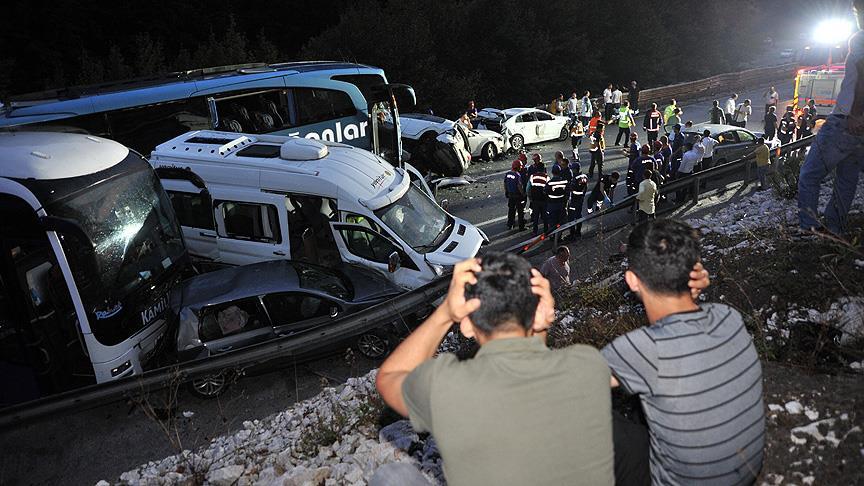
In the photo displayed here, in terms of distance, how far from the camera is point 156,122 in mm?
13672

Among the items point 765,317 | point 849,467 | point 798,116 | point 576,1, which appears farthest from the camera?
point 576,1

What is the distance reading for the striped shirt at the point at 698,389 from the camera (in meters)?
2.50

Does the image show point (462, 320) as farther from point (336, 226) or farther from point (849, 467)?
point (336, 226)

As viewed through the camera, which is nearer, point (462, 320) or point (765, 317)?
point (462, 320)

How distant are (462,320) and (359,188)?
7326 millimetres

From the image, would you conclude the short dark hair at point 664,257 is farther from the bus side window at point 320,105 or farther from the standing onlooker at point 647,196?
the bus side window at point 320,105

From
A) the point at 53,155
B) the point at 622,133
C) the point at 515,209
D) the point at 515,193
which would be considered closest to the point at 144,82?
the point at 53,155

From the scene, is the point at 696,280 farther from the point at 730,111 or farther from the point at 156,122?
the point at 730,111

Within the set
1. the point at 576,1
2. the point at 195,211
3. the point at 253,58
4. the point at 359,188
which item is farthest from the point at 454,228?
the point at 576,1

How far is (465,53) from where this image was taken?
34.1 meters

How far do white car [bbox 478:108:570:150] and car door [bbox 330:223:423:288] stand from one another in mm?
12624

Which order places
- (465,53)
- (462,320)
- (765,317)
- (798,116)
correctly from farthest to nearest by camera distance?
(465,53), (798,116), (765,317), (462,320)

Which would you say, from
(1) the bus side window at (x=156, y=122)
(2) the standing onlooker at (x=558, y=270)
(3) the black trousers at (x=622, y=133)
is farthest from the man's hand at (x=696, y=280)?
(3) the black trousers at (x=622, y=133)

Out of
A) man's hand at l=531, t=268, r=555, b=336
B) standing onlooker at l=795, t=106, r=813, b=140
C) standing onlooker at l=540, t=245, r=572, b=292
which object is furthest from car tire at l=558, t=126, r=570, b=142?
man's hand at l=531, t=268, r=555, b=336
